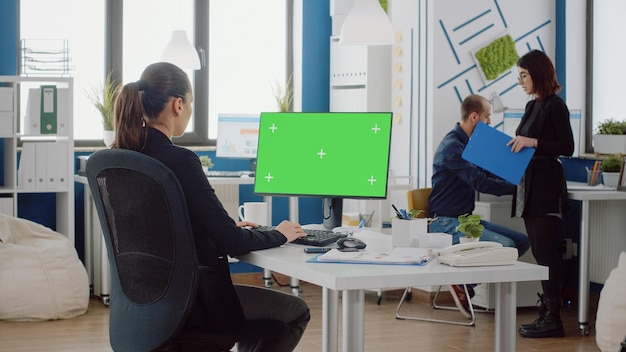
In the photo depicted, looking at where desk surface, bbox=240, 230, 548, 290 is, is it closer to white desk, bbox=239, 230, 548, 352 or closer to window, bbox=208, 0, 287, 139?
white desk, bbox=239, 230, 548, 352

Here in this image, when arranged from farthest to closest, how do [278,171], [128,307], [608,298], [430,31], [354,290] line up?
[430,31] → [608,298] → [278,171] → [128,307] → [354,290]

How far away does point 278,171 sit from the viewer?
11.9ft

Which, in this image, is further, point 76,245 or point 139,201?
point 76,245

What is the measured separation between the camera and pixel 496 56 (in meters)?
6.16

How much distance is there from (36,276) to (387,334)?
2.04 meters

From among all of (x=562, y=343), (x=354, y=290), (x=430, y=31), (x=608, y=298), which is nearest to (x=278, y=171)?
(x=354, y=290)

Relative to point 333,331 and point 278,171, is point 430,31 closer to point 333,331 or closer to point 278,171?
point 278,171

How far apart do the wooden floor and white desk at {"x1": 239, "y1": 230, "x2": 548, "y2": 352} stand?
6.28 feet

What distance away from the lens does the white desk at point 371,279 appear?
2.53 metres

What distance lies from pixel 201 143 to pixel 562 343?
10.2 feet

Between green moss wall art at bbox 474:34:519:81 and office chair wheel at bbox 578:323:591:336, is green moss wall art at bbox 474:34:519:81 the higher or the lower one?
the higher one

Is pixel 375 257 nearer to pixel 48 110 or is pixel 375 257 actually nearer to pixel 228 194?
pixel 48 110

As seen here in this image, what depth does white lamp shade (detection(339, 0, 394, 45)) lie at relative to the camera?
17.4 feet

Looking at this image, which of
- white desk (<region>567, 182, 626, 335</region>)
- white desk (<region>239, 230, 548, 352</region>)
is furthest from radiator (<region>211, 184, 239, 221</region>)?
white desk (<region>239, 230, 548, 352</region>)
